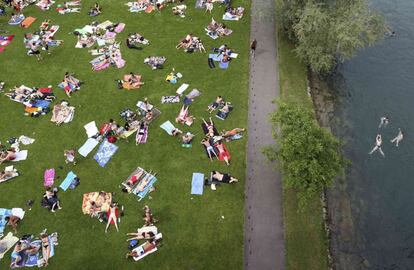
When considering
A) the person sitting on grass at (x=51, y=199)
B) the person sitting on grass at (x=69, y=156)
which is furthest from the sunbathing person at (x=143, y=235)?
the person sitting on grass at (x=69, y=156)

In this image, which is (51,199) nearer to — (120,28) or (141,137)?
(141,137)

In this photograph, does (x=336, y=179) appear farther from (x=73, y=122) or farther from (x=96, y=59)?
(x=96, y=59)

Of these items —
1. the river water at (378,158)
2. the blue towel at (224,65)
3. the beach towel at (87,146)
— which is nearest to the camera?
the river water at (378,158)

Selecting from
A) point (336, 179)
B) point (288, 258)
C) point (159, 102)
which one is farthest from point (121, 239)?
point (336, 179)

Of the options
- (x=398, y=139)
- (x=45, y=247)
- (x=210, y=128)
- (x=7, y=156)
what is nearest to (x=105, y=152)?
(x=7, y=156)

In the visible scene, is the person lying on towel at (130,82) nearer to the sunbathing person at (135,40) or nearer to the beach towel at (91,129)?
the beach towel at (91,129)

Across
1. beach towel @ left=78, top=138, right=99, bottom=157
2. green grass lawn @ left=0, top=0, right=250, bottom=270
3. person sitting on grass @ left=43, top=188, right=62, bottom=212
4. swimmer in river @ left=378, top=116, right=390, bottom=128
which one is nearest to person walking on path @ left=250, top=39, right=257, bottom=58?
green grass lawn @ left=0, top=0, right=250, bottom=270
